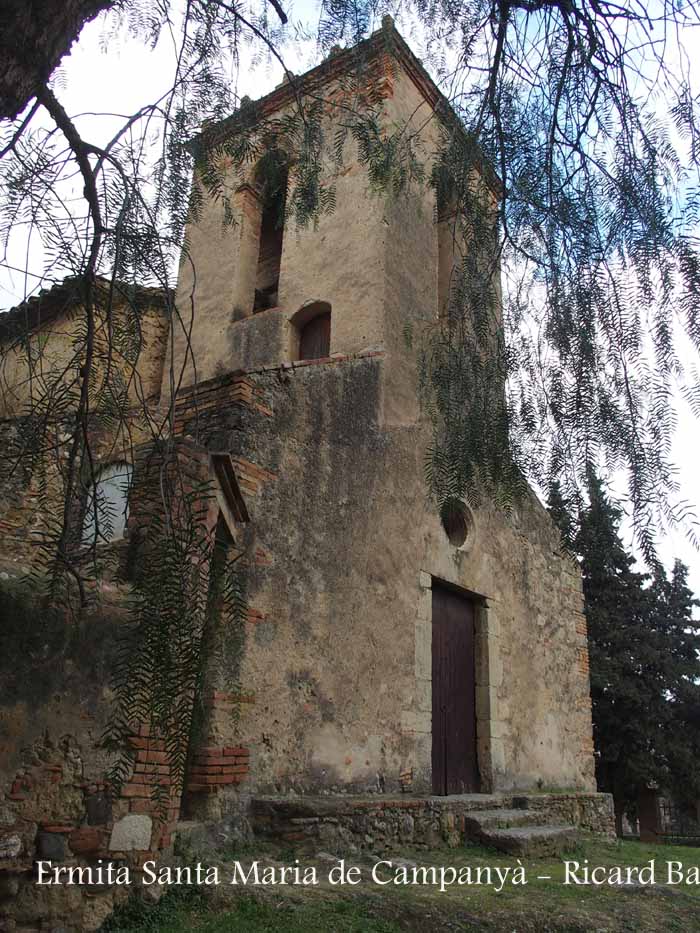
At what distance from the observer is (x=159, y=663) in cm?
214

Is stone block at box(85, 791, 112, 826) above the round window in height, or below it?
below

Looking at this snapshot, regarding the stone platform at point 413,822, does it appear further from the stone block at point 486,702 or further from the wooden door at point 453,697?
the stone block at point 486,702

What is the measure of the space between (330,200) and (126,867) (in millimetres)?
3780

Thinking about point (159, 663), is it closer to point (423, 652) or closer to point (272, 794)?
point (272, 794)

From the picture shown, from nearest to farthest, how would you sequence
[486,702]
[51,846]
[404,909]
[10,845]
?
[10,845] → [51,846] → [404,909] → [486,702]

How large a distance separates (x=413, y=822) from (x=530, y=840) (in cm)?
104

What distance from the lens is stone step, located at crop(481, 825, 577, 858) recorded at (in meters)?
6.15

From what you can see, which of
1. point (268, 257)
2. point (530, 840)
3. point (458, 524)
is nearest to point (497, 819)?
point (530, 840)

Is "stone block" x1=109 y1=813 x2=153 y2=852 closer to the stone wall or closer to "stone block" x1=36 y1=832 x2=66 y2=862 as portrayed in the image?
"stone block" x1=36 y1=832 x2=66 y2=862

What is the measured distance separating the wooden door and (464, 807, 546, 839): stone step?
57cm

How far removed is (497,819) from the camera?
668 centimetres

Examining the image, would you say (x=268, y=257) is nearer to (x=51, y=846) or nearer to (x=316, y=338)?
(x=316, y=338)

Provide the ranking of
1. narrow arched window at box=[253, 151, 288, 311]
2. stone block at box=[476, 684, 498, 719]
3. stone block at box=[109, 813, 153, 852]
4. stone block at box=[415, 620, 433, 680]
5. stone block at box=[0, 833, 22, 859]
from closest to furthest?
stone block at box=[0, 833, 22, 859]
stone block at box=[109, 813, 153, 852]
stone block at box=[415, 620, 433, 680]
stone block at box=[476, 684, 498, 719]
narrow arched window at box=[253, 151, 288, 311]

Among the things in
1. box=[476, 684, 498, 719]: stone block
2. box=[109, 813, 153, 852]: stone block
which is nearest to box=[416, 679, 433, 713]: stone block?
box=[476, 684, 498, 719]: stone block
